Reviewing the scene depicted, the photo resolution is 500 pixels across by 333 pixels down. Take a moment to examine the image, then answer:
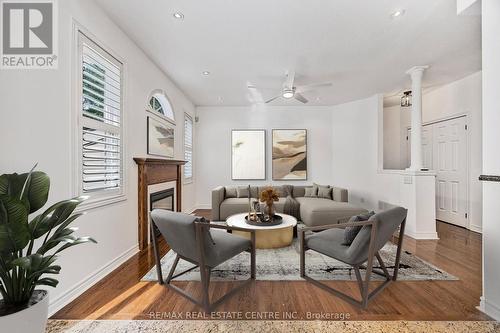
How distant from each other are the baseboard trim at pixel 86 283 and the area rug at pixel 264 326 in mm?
148

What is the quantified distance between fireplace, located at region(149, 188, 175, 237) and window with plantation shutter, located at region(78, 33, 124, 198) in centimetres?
75

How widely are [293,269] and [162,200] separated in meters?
2.47

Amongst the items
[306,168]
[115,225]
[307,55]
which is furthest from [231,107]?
[115,225]

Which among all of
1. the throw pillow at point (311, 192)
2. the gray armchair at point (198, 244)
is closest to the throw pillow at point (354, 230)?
the gray armchair at point (198, 244)

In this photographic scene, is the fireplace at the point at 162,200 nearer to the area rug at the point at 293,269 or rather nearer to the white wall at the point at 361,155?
the area rug at the point at 293,269

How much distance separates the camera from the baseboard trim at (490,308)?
5.61ft

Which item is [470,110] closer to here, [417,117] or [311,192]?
[417,117]

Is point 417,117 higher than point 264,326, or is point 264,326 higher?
point 417,117

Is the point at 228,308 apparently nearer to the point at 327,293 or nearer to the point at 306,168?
the point at 327,293

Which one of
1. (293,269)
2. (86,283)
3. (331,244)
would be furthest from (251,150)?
(86,283)

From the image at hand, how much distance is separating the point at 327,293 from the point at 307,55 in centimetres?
305

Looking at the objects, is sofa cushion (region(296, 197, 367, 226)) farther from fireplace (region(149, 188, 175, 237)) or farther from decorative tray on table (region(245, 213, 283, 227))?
fireplace (region(149, 188, 175, 237))

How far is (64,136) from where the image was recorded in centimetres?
187

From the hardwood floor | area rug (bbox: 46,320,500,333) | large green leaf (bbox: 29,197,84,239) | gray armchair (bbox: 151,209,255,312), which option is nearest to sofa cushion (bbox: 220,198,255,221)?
the hardwood floor
